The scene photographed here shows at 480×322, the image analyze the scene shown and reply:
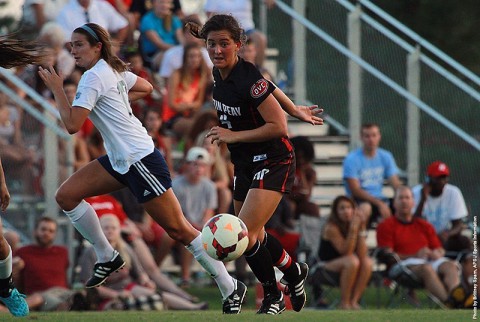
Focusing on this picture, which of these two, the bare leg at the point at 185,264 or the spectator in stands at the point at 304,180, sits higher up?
the spectator in stands at the point at 304,180

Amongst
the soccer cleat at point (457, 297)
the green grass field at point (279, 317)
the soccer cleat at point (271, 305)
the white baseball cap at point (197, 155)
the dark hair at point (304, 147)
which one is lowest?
the soccer cleat at point (457, 297)

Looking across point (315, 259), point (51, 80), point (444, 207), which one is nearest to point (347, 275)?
point (315, 259)

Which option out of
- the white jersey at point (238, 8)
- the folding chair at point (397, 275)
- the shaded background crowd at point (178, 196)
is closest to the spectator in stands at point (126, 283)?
the shaded background crowd at point (178, 196)

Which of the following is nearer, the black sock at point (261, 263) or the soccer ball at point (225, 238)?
the soccer ball at point (225, 238)

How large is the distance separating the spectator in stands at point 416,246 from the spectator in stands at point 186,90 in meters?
3.04

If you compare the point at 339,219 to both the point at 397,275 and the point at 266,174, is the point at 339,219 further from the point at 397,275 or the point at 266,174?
the point at 266,174

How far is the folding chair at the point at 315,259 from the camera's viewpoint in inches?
600

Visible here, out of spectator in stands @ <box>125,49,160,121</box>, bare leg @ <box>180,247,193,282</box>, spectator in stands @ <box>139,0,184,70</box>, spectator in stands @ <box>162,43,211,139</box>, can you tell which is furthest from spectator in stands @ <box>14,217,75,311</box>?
spectator in stands @ <box>139,0,184,70</box>

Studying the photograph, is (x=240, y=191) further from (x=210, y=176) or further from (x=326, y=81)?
(x=326, y=81)

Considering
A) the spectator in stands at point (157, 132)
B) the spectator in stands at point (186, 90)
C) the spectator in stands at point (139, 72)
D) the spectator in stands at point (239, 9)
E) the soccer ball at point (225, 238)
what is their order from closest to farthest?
the soccer ball at point (225, 238), the spectator in stands at point (157, 132), the spectator in stands at point (139, 72), the spectator in stands at point (186, 90), the spectator in stands at point (239, 9)

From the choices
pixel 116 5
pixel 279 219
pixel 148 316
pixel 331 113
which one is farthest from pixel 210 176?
pixel 148 316

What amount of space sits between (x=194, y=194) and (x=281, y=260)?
16.3ft

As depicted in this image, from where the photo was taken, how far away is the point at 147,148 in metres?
10.4

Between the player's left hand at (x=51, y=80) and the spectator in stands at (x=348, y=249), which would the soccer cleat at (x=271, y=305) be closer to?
the player's left hand at (x=51, y=80)
